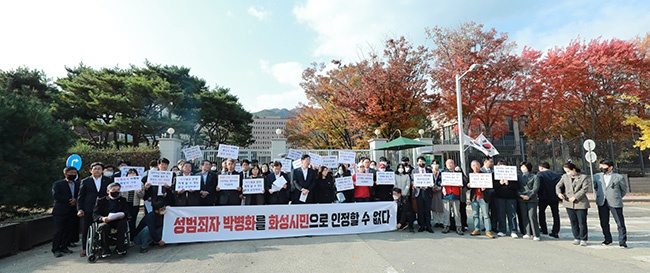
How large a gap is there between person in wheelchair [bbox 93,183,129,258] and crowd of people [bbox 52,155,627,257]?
2 cm

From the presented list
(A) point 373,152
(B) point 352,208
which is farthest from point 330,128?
(B) point 352,208

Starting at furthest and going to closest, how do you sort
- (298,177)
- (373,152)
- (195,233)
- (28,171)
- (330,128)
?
(330,128)
(373,152)
(298,177)
(28,171)
(195,233)

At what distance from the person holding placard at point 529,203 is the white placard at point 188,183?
22.5ft

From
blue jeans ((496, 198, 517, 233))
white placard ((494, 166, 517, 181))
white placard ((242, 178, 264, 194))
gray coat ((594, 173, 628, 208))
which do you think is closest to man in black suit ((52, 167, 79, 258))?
white placard ((242, 178, 264, 194))

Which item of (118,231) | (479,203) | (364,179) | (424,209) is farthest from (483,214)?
(118,231)

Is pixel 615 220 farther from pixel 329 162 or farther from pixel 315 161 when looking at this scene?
pixel 315 161

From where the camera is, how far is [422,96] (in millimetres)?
18672

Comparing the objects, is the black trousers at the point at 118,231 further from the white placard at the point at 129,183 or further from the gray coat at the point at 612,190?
the gray coat at the point at 612,190

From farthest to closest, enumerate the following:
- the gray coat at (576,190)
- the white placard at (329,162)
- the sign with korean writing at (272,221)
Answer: the white placard at (329,162) < the sign with korean writing at (272,221) < the gray coat at (576,190)

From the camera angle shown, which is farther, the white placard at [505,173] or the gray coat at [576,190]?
the white placard at [505,173]

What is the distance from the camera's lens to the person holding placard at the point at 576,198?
5.89 meters

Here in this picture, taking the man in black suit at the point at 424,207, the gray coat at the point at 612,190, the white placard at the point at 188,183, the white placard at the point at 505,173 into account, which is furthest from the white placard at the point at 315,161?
the gray coat at the point at 612,190

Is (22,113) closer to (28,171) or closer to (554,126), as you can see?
(28,171)

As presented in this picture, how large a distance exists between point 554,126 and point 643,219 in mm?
16444
